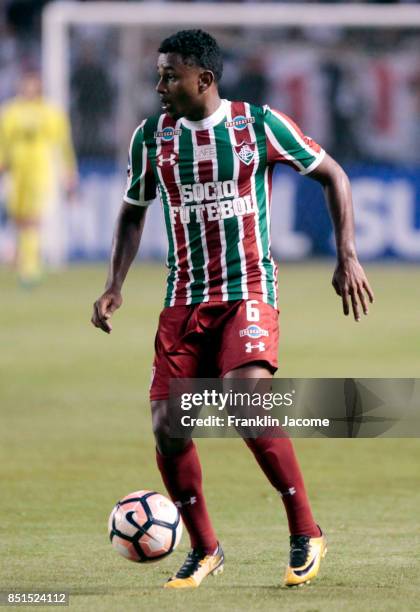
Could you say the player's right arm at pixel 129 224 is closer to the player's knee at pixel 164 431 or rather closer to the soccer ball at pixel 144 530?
the player's knee at pixel 164 431

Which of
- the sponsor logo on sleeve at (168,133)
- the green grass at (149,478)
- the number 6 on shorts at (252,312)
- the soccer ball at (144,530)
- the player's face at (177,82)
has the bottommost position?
the green grass at (149,478)


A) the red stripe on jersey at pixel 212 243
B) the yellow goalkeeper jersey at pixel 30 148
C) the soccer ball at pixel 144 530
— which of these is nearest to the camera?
the soccer ball at pixel 144 530

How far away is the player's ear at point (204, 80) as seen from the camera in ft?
18.0

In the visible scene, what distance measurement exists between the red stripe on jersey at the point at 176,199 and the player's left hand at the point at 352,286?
0.61 meters

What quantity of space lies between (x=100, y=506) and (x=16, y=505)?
40cm

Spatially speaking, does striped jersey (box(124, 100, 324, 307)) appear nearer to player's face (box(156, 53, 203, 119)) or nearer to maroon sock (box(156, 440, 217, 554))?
player's face (box(156, 53, 203, 119))

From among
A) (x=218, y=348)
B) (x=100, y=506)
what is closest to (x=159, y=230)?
(x=100, y=506)

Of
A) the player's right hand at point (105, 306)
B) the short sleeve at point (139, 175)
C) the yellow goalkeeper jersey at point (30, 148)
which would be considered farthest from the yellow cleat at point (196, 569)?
the yellow goalkeeper jersey at point (30, 148)

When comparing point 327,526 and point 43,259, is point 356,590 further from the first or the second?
point 43,259

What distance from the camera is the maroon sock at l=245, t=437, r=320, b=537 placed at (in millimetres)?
5328

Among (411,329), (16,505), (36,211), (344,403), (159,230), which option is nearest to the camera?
(344,403)

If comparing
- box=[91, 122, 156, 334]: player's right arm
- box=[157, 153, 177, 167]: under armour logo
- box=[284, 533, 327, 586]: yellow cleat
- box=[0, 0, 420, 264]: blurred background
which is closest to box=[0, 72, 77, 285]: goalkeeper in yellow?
box=[0, 0, 420, 264]: blurred background

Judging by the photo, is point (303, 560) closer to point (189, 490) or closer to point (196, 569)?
point (196, 569)

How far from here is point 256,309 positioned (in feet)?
18.1
